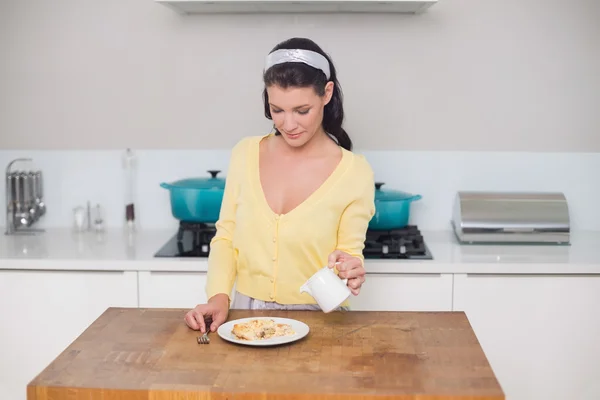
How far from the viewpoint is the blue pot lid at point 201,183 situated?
3096mm

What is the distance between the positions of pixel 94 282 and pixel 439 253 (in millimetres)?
1249

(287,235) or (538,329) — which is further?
(538,329)

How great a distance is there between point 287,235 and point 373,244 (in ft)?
2.88

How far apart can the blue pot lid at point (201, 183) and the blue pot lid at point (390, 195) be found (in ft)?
1.95

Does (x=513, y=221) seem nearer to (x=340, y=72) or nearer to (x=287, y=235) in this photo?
(x=340, y=72)

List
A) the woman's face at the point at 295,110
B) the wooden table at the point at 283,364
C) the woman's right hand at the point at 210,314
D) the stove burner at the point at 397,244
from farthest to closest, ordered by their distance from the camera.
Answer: the stove burner at the point at 397,244 < the woman's face at the point at 295,110 < the woman's right hand at the point at 210,314 < the wooden table at the point at 283,364

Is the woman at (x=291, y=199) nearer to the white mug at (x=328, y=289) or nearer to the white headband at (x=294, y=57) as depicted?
the white headband at (x=294, y=57)

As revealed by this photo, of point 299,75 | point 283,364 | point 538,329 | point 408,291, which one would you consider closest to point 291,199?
point 299,75

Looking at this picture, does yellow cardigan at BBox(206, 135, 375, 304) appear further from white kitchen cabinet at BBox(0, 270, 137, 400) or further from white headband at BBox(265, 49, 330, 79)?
white kitchen cabinet at BBox(0, 270, 137, 400)

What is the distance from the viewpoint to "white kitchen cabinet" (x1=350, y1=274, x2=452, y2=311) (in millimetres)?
2828

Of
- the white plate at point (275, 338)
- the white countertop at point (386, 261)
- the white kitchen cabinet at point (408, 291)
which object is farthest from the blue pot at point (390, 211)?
the white plate at point (275, 338)

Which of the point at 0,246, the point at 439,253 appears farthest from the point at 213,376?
the point at 0,246

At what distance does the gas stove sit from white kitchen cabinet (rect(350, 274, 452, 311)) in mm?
91

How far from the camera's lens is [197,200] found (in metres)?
3.07
